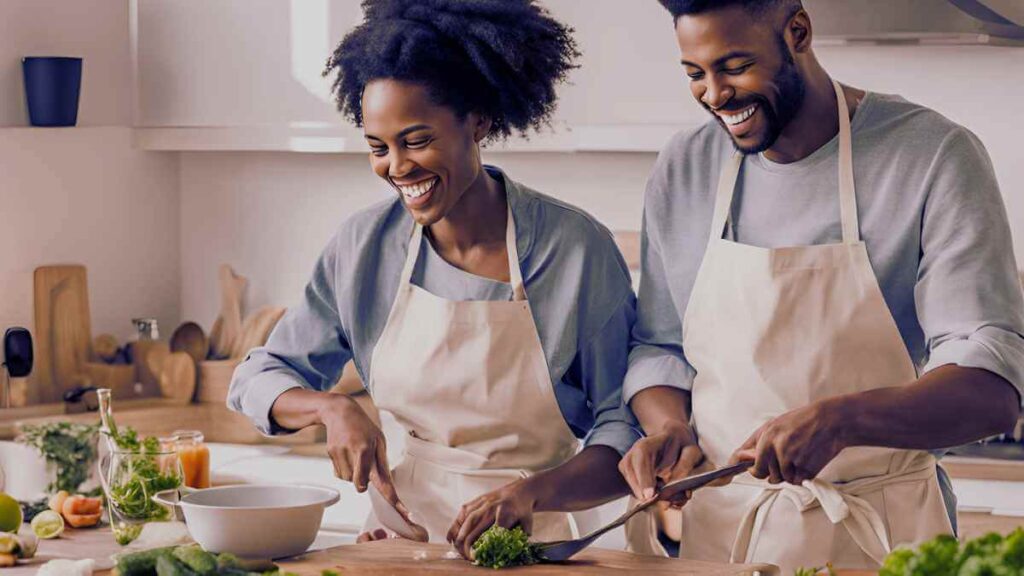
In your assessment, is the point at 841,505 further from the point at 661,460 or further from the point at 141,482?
the point at 141,482

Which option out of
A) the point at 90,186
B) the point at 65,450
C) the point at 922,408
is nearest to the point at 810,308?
the point at 922,408

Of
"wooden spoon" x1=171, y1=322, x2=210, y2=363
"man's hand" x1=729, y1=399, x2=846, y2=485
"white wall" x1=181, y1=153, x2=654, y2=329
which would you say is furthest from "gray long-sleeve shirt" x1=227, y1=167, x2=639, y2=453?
"wooden spoon" x1=171, y1=322, x2=210, y2=363

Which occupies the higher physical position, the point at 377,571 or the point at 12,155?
the point at 12,155

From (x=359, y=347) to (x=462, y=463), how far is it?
0.21 meters

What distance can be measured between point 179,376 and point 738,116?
2.14 meters

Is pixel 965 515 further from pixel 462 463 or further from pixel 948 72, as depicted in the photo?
pixel 462 463

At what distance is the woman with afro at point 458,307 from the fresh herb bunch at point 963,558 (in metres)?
0.67

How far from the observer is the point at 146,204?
12.2 feet

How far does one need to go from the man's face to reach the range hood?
132 centimetres

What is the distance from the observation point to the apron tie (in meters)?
1.66

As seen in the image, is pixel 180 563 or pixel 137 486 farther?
pixel 137 486

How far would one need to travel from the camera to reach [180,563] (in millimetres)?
1457

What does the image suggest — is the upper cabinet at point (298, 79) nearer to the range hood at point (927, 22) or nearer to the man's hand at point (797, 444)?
the range hood at point (927, 22)

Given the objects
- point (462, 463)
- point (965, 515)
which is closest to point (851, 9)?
point (965, 515)
